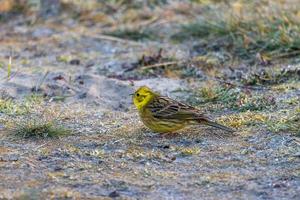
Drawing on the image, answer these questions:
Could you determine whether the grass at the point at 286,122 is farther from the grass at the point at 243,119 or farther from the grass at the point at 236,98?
the grass at the point at 236,98

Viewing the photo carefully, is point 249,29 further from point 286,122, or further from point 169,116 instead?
point 169,116

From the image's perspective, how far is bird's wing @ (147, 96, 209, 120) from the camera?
7.52 m

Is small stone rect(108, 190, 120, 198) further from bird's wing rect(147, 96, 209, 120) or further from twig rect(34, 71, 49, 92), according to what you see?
twig rect(34, 71, 49, 92)

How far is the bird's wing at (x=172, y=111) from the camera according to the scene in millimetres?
7524

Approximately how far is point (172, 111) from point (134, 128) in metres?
0.42

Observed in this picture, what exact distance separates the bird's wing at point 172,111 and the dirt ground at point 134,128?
6.9 inches

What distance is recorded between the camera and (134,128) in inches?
307

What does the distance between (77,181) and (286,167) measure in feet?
5.22

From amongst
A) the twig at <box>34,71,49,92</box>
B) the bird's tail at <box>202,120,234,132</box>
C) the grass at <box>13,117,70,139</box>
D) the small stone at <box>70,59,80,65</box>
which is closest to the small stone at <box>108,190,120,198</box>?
the grass at <box>13,117,70,139</box>

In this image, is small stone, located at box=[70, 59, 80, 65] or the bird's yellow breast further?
small stone, located at box=[70, 59, 80, 65]

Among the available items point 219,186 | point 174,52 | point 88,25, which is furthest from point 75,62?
point 219,186

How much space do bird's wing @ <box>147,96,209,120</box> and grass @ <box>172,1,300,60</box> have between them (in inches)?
121

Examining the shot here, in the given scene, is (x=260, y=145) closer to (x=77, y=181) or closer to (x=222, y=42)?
(x=77, y=181)

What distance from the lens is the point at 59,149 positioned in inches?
278
